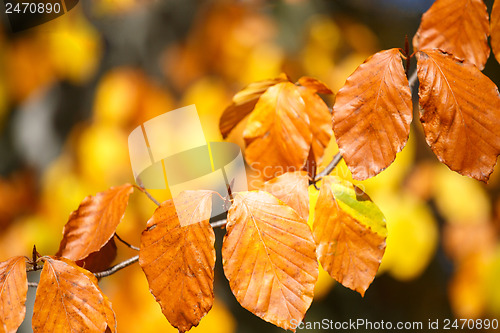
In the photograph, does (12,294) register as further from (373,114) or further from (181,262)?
(373,114)

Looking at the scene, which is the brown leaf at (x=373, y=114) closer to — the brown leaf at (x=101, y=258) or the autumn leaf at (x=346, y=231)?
the autumn leaf at (x=346, y=231)

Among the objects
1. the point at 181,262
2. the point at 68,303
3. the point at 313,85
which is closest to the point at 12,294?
the point at 68,303

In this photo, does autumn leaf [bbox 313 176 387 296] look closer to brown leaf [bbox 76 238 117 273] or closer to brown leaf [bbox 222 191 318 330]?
brown leaf [bbox 222 191 318 330]

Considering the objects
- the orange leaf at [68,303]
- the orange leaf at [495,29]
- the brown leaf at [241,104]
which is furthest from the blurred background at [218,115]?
the orange leaf at [68,303]

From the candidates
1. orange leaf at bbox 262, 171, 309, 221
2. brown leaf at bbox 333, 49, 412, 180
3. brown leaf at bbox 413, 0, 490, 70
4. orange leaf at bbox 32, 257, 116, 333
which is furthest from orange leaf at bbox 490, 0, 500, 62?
orange leaf at bbox 32, 257, 116, 333

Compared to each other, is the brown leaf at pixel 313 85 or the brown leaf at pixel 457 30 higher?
the brown leaf at pixel 457 30

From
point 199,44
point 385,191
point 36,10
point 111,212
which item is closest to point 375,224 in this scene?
point 111,212
